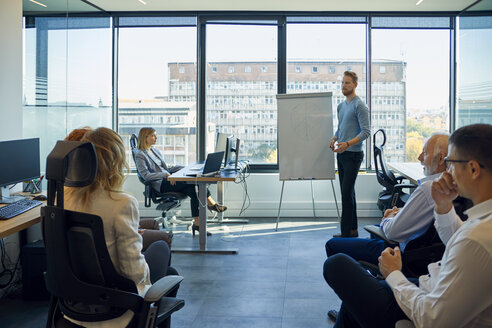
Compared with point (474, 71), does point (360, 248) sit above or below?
below

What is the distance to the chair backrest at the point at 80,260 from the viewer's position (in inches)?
62.9

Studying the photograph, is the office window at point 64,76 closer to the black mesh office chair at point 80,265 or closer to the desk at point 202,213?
the desk at point 202,213

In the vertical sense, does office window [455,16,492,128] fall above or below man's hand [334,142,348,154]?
above

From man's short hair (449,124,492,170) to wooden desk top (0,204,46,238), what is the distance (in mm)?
2277

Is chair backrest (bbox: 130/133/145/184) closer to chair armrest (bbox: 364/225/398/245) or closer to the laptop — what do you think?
the laptop

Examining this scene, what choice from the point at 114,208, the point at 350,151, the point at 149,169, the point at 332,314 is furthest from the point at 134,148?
the point at 114,208

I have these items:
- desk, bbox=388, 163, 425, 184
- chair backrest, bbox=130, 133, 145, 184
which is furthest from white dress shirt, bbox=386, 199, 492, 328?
chair backrest, bbox=130, 133, 145, 184

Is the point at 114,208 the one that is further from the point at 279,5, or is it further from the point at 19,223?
the point at 279,5

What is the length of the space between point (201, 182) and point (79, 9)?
2.67 metres

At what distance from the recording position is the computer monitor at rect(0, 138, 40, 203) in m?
3.30

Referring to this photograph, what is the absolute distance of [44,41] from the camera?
484 centimetres

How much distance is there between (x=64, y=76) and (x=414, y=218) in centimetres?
410

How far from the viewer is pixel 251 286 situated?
12.7ft

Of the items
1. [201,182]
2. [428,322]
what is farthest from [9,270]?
[428,322]
